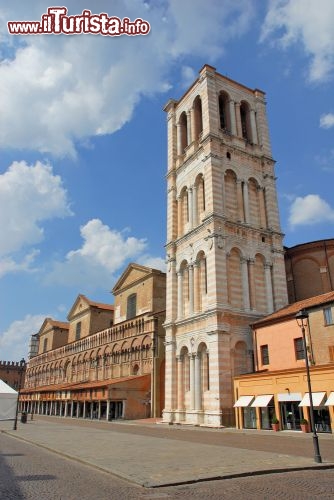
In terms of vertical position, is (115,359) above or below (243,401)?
above

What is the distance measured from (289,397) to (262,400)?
218cm

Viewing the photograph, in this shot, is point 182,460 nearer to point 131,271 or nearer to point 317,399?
point 317,399

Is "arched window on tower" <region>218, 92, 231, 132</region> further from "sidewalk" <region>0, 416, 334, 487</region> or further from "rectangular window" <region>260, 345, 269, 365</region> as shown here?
"sidewalk" <region>0, 416, 334, 487</region>

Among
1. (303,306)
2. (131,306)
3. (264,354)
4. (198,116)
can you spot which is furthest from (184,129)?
(264,354)

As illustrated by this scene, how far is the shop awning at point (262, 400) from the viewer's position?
1068 inches

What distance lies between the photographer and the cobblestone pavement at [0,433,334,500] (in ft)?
28.2

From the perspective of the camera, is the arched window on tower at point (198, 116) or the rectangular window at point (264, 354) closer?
the rectangular window at point (264, 354)

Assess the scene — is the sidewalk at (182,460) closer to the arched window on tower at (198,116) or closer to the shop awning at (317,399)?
the shop awning at (317,399)

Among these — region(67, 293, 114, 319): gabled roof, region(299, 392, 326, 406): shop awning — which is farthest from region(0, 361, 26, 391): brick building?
region(299, 392, 326, 406): shop awning

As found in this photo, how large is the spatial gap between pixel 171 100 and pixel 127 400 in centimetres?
3285

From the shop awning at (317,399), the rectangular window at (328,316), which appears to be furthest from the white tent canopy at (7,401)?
the rectangular window at (328,316)

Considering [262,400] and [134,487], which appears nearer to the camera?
[134,487]

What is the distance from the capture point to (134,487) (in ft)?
31.3

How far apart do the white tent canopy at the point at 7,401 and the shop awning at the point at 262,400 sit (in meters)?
16.5
